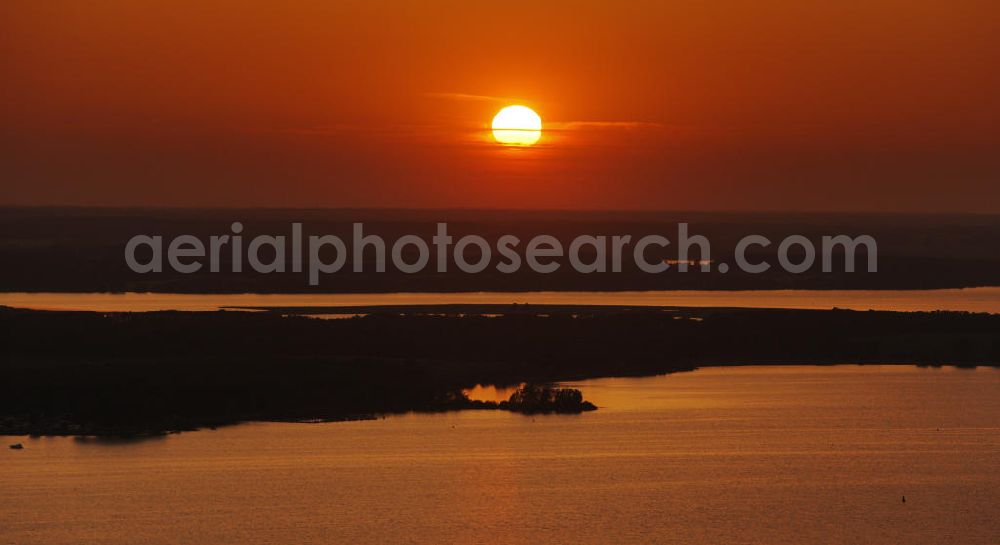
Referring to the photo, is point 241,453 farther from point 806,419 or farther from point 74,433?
point 806,419

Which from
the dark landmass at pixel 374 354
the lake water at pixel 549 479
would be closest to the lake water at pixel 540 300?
the dark landmass at pixel 374 354

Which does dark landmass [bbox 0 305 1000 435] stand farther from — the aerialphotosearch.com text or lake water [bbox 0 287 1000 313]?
the aerialphotosearch.com text

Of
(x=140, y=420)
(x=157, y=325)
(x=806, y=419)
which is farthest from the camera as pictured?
(x=157, y=325)

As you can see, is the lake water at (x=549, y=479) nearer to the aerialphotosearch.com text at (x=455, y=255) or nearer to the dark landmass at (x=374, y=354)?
the dark landmass at (x=374, y=354)

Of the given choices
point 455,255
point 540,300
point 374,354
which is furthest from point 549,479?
point 455,255

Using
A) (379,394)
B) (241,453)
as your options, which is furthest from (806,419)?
(241,453)

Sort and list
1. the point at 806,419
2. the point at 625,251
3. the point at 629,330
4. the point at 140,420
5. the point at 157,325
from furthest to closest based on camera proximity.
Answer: the point at 625,251
the point at 629,330
the point at 157,325
the point at 806,419
the point at 140,420
